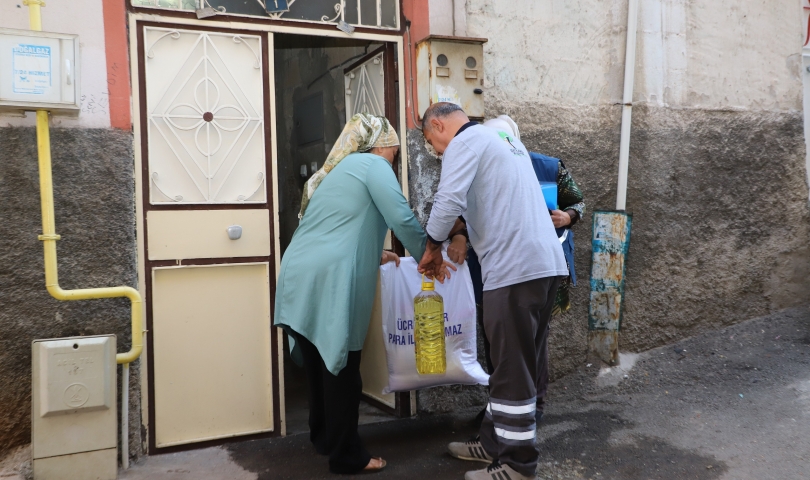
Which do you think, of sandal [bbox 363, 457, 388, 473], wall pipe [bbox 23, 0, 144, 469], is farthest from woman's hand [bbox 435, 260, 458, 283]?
wall pipe [bbox 23, 0, 144, 469]

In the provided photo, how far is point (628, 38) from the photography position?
4.73m

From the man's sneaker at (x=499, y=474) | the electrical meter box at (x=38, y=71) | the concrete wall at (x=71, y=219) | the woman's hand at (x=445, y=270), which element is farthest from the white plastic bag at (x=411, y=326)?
the electrical meter box at (x=38, y=71)

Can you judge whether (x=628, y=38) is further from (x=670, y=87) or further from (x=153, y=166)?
(x=153, y=166)

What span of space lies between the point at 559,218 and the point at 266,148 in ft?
5.50

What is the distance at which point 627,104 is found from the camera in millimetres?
4730

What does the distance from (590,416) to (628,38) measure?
2532 mm


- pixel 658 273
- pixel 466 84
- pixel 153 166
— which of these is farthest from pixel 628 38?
pixel 153 166

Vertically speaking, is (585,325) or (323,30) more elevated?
(323,30)

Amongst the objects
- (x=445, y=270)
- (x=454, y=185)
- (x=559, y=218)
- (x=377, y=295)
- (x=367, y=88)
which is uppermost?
(x=367, y=88)

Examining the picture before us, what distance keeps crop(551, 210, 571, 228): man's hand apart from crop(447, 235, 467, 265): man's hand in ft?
1.95

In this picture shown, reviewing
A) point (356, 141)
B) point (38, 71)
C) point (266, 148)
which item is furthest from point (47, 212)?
point (356, 141)

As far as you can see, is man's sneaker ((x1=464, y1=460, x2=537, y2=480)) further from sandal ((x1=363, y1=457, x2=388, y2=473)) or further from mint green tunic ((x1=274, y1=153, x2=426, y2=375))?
mint green tunic ((x1=274, y1=153, x2=426, y2=375))

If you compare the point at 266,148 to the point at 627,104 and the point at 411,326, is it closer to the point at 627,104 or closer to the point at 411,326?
the point at 411,326

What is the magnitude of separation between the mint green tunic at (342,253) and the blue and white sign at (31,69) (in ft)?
4.22
